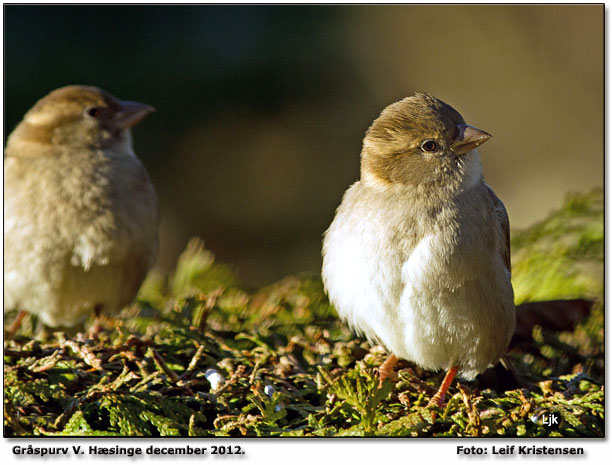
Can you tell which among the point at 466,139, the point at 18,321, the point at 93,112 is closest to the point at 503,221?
the point at 466,139

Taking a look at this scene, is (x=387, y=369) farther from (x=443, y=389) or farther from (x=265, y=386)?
(x=265, y=386)

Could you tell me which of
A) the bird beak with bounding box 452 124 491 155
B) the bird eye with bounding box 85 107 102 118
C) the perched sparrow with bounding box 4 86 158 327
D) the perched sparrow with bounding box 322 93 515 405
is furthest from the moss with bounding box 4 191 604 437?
the bird eye with bounding box 85 107 102 118

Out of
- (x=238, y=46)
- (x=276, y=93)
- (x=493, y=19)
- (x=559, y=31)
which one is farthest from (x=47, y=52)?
(x=559, y=31)

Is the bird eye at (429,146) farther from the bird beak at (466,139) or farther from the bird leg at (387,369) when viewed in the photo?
the bird leg at (387,369)

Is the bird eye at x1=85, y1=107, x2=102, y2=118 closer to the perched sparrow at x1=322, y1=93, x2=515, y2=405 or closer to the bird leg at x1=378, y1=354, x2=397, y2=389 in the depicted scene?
the perched sparrow at x1=322, y1=93, x2=515, y2=405

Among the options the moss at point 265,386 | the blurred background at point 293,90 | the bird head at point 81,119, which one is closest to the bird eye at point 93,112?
the bird head at point 81,119
